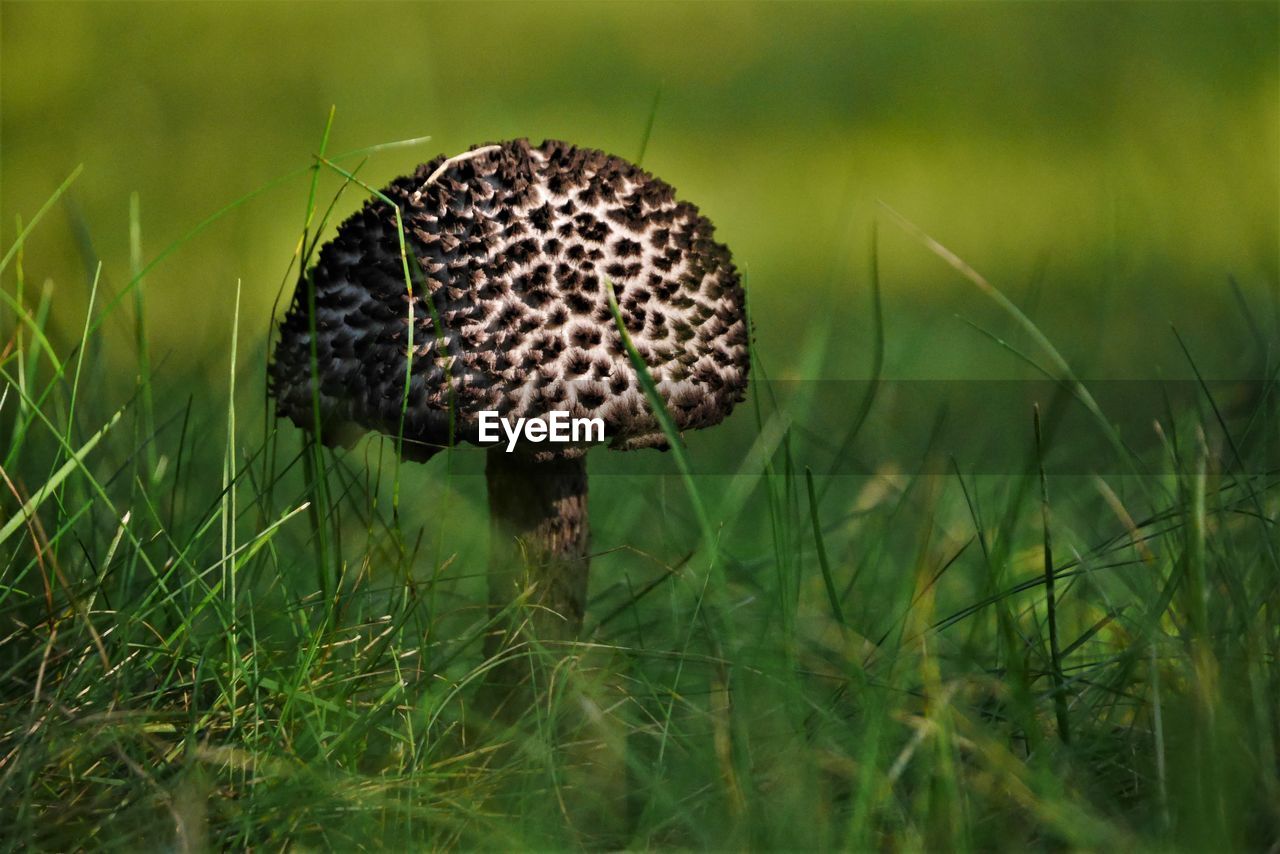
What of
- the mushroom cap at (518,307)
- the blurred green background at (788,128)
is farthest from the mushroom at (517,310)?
the blurred green background at (788,128)

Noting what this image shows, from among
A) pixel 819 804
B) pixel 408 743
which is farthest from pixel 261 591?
pixel 819 804

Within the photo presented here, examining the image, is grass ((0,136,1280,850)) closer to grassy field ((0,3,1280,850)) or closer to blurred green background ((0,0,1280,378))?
grassy field ((0,3,1280,850))

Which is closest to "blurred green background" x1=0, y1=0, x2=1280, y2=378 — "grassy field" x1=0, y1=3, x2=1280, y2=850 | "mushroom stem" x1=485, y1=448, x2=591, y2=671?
"grassy field" x1=0, y1=3, x2=1280, y2=850

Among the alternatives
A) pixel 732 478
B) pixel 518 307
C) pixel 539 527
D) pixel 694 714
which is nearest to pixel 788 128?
pixel 732 478

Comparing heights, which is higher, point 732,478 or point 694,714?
point 732,478

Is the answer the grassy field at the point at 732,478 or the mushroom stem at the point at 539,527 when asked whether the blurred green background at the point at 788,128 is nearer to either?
the grassy field at the point at 732,478

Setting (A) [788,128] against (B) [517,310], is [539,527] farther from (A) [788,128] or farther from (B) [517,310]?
(A) [788,128]
